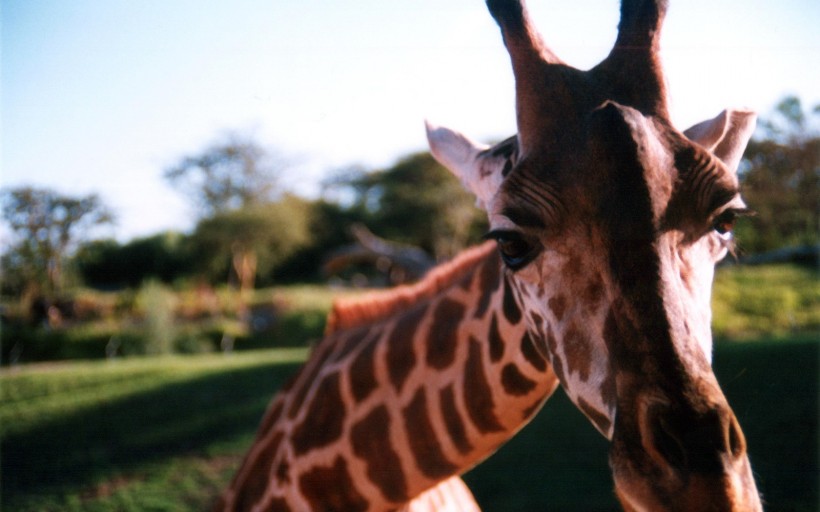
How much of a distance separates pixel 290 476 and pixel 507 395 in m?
1.04

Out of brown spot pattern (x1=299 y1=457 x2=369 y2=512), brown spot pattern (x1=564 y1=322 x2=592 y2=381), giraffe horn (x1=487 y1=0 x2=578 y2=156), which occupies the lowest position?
brown spot pattern (x1=299 y1=457 x2=369 y2=512)

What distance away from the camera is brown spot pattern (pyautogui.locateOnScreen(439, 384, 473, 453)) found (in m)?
2.06

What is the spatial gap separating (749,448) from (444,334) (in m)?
5.98

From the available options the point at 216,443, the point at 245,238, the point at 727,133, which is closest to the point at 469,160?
the point at 727,133

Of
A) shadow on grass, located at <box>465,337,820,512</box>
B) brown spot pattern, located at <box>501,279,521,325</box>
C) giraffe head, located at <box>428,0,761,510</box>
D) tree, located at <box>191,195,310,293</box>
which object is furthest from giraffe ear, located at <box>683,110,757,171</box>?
tree, located at <box>191,195,310,293</box>

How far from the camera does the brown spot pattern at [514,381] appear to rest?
1.90m

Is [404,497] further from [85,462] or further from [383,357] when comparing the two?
[85,462]

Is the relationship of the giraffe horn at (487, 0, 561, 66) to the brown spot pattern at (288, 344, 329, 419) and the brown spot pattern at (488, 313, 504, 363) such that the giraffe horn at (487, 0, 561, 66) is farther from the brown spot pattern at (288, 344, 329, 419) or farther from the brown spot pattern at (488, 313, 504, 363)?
the brown spot pattern at (288, 344, 329, 419)

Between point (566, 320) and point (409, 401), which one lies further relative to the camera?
point (409, 401)

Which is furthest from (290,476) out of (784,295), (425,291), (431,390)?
(784,295)

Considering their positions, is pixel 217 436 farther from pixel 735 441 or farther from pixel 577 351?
pixel 735 441

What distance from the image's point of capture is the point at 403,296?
2.69 meters

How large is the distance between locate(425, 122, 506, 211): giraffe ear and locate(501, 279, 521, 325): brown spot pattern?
27 cm

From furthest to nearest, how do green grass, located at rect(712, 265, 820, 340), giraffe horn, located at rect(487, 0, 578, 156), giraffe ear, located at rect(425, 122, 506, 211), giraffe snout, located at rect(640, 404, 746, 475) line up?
green grass, located at rect(712, 265, 820, 340)
giraffe ear, located at rect(425, 122, 506, 211)
giraffe horn, located at rect(487, 0, 578, 156)
giraffe snout, located at rect(640, 404, 746, 475)
